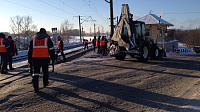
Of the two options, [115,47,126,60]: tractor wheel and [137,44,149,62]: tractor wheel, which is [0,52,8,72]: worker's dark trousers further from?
[137,44,149,62]: tractor wheel

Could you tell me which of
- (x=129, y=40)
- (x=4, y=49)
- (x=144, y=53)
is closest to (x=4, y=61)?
(x=4, y=49)

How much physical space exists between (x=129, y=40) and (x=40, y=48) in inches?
307

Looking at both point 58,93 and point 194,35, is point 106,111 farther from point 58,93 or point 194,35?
point 194,35

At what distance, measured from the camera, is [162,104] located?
4848mm

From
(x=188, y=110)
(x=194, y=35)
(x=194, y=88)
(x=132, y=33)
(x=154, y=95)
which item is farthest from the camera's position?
(x=194, y=35)

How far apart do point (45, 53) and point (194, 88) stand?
492 centimetres

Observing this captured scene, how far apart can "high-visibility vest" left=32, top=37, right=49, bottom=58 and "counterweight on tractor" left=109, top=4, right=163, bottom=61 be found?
7.50 metres

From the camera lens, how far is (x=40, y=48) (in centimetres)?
575

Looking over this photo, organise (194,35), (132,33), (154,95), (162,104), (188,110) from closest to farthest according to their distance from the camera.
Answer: (188,110) < (162,104) < (154,95) < (132,33) < (194,35)

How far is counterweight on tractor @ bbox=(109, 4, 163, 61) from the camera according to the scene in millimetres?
12453

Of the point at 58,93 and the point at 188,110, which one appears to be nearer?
the point at 188,110

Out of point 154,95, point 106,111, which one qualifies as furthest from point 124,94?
point 106,111

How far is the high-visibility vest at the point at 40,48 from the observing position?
18.8ft

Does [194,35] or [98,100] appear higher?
[194,35]
